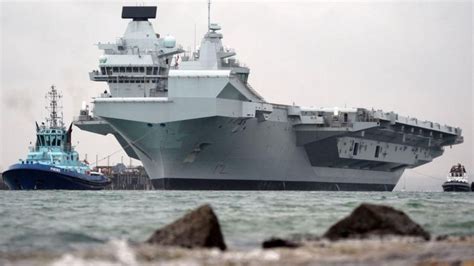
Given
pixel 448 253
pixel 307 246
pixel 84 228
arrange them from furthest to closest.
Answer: pixel 84 228
pixel 307 246
pixel 448 253

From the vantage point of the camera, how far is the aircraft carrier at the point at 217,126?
60469mm

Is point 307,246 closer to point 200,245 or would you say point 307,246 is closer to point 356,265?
point 200,245

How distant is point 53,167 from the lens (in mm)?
72125

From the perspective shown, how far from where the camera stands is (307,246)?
17.9 metres

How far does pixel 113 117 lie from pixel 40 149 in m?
22.0

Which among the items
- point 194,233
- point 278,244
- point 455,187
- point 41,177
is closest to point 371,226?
point 278,244

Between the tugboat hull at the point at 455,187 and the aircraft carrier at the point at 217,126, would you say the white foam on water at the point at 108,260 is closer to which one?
the aircraft carrier at the point at 217,126

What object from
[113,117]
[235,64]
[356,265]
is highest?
[235,64]

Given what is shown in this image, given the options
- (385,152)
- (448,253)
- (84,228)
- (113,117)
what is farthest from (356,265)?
(385,152)

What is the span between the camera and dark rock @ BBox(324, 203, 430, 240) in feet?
65.4

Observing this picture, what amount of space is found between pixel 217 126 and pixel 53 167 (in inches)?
613

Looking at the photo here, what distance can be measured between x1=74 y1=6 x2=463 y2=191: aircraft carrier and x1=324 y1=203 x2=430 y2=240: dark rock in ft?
127

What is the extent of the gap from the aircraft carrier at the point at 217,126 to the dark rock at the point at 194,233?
4021cm

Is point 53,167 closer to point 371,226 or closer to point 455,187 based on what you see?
point 455,187
